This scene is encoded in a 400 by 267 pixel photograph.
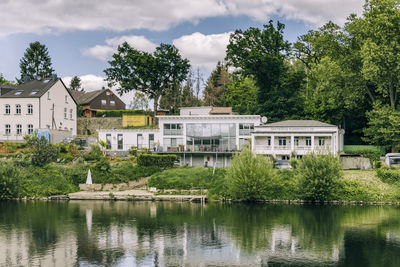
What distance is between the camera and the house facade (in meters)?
84.8

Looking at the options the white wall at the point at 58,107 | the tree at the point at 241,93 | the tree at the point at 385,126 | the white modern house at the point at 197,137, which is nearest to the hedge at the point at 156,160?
the white modern house at the point at 197,137

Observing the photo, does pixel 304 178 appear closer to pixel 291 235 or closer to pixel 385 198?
pixel 385 198

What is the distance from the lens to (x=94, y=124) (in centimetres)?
7412

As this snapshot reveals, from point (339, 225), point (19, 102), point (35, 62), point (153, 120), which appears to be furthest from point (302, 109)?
point (35, 62)

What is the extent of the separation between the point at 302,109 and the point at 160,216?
122 feet

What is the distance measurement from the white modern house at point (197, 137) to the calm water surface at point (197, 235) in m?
14.5

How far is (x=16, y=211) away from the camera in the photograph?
129ft

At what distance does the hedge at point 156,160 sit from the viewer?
5212cm

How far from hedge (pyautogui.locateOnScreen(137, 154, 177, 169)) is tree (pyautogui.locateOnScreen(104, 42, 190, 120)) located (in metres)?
21.9

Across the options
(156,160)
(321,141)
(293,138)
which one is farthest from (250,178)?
(321,141)

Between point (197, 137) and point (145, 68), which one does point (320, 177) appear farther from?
point (145, 68)

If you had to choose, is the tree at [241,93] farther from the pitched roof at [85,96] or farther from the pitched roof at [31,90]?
the pitched roof at [31,90]

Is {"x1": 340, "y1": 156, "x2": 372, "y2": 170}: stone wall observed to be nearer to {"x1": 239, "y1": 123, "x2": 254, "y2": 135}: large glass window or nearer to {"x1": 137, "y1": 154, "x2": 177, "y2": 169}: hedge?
{"x1": 239, "y1": 123, "x2": 254, "y2": 135}: large glass window

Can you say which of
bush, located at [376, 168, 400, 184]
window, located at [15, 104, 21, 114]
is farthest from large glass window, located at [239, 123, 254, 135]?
window, located at [15, 104, 21, 114]
